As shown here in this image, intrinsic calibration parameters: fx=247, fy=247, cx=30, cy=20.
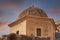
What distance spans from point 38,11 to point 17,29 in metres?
3.19

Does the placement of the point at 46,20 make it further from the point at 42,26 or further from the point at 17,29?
the point at 17,29

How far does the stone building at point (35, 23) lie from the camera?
26.7 metres

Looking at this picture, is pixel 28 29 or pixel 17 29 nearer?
pixel 28 29

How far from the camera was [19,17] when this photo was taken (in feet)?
92.9

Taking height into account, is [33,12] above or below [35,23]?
above

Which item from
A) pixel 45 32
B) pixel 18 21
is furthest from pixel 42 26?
pixel 18 21

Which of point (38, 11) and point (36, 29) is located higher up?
point (38, 11)

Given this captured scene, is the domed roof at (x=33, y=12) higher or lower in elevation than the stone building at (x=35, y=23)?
higher

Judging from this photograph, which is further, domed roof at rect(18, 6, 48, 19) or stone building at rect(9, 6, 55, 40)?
domed roof at rect(18, 6, 48, 19)

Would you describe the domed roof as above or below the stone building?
above

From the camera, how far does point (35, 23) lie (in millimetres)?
27094

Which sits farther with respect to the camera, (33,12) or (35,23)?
(33,12)

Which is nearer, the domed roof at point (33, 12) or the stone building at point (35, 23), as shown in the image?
the stone building at point (35, 23)

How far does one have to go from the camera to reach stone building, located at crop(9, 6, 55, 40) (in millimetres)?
26748
